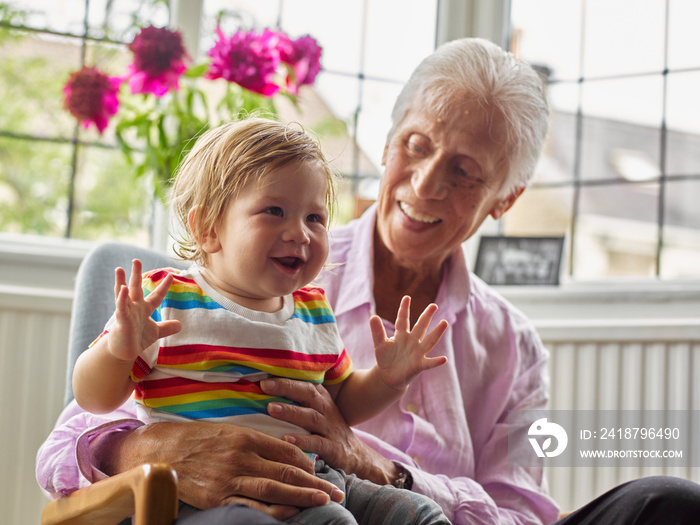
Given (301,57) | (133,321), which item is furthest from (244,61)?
(133,321)

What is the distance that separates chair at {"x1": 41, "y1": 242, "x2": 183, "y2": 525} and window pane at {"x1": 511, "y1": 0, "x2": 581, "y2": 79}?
2028mm

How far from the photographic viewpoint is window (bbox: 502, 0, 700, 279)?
9.00 ft

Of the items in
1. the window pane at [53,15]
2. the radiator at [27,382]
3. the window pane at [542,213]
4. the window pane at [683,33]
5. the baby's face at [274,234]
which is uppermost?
the window pane at [683,33]

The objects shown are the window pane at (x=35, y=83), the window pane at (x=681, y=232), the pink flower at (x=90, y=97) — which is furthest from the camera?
the window pane at (x=681, y=232)

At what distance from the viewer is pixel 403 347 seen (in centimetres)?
115

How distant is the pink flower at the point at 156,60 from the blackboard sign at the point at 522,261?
1.31 metres

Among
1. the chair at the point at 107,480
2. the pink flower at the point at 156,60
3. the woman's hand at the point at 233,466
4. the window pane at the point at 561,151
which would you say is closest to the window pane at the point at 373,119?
the window pane at the point at 561,151

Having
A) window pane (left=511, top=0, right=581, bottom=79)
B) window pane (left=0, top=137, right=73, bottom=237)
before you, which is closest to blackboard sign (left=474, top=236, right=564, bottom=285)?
window pane (left=511, top=0, right=581, bottom=79)

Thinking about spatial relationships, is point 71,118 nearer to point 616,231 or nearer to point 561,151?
point 561,151

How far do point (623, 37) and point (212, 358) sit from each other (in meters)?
2.45

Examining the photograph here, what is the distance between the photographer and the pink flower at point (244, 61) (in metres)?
2.14

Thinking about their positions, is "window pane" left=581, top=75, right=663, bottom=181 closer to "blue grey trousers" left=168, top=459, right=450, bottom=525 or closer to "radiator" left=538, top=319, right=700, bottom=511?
"radiator" left=538, top=319, right=700, bottom=511

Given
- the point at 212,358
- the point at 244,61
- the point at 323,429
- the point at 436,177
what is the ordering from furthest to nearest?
the point at 244,61 → the point at 436,177 → the point at 323,429 → the point at 212,358

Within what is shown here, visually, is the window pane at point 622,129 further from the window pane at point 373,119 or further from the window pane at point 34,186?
the window pane at point 34,186
